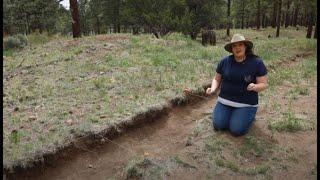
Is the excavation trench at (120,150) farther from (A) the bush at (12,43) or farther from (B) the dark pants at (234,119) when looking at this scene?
(A) the bush at (12,43)

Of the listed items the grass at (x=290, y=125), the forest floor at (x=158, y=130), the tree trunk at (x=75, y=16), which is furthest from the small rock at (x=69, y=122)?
the tree trunk at (x=75, y=16)

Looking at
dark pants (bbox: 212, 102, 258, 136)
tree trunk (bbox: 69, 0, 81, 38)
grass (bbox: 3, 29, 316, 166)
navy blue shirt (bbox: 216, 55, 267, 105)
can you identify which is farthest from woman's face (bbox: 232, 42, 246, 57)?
tree trunk (bbox: 69, 0, 81, 38)

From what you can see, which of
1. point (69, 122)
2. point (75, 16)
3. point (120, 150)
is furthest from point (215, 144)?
point (75, 16)

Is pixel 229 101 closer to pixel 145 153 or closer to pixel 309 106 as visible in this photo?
pixel 145 153

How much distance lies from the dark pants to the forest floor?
0.12 metres

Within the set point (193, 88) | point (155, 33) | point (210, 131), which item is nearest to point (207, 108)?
point (193, 88)

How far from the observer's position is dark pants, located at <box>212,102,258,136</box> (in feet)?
20.6

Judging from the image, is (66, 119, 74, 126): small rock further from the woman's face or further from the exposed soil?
the woman's face

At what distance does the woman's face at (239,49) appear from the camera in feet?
20.2

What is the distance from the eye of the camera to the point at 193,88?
9141mm

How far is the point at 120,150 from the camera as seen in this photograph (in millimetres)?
6277

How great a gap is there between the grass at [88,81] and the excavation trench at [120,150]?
10.2 inches

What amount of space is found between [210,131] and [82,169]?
2103 millimetres

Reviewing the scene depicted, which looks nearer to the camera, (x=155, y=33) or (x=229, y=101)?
(x=229, y=101)
